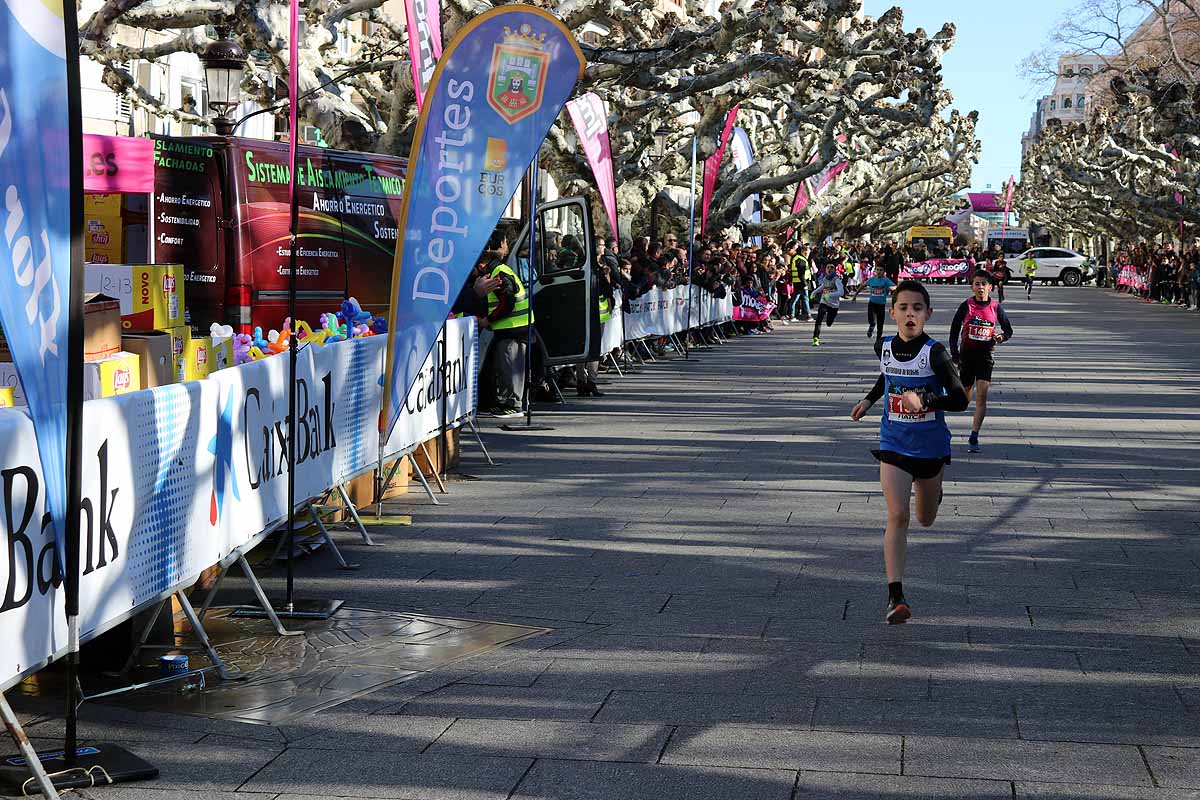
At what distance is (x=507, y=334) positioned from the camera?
1535cm

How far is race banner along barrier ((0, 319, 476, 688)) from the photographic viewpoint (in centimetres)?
483

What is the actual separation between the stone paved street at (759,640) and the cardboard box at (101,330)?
1.58 metres

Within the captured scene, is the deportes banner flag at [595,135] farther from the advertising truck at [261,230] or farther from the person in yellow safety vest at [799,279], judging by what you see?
the person in yellow safety vest at [799,279]

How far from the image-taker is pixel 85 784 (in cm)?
489

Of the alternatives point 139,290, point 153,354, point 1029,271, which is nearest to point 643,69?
point 139,290

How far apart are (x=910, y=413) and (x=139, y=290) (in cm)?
404

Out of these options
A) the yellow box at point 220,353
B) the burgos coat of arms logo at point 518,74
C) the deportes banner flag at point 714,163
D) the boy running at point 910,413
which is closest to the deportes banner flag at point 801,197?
the deportes banner flag at point 714,163

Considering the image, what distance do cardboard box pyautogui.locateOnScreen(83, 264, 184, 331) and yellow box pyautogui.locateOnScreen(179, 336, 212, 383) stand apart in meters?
0.25

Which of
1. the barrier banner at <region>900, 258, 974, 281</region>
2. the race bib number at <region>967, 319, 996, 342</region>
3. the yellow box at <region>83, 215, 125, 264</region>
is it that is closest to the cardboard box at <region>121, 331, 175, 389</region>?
the yellow box at <region>83, 215, 125, 264</region>

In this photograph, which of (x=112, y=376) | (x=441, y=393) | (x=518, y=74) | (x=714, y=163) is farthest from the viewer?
(x=714, y=163)

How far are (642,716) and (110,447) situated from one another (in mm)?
2012

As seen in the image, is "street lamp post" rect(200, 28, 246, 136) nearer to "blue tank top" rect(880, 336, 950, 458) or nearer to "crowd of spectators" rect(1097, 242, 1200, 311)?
"blue tank top" rect(880, 336, 950, 458)

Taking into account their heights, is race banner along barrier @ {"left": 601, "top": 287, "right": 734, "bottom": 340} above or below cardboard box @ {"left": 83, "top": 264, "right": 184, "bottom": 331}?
below

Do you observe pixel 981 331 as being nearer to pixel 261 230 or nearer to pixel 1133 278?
pixel 261 230
